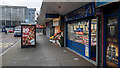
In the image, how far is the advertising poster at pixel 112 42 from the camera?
493 cm

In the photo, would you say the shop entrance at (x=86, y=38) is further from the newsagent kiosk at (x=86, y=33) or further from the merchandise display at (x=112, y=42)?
the merchandise display at (x=112, y=42)

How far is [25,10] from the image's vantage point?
8425 cm

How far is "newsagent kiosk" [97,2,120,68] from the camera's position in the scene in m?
4.84

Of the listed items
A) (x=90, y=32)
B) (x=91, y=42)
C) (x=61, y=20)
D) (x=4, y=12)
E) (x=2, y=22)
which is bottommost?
(x=91, y=42)

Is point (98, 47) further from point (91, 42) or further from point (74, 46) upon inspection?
point (74, 46)

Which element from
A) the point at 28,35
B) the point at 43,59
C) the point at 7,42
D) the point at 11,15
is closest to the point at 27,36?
the point at 28,35

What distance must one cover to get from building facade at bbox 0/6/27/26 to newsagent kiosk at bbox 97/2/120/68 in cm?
7712

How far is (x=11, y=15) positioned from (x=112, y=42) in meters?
79.4

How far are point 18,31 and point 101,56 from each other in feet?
84.5

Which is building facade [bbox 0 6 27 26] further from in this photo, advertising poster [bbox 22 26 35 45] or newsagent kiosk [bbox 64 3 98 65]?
newsagent kiosk [bbox 64 3 98 65]

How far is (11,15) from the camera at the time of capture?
77.9 m

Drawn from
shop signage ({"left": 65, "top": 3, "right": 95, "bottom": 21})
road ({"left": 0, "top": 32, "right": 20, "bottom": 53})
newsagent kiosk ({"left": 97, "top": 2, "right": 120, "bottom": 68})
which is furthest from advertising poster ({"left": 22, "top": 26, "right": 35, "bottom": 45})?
newsagent kiosk ({"left": 97, "top": 2, "right": 120, "bottom": 68})

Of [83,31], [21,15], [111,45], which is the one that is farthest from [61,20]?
[21,15]

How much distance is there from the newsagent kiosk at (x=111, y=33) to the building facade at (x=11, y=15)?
77.1 meters
